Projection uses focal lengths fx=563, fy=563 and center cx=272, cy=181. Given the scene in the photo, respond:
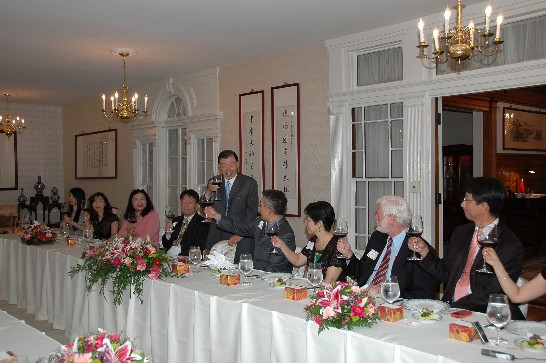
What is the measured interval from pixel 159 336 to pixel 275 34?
12.2ft

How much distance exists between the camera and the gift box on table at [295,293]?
10.2 ft

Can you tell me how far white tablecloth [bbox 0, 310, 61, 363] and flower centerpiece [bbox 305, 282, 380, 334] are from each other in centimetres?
116

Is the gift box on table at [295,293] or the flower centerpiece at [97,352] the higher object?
the flower centerpiece at [97,352]

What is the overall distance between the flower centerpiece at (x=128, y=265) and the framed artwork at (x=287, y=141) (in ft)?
10.6

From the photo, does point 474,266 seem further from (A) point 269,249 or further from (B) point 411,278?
(A) point 269,249

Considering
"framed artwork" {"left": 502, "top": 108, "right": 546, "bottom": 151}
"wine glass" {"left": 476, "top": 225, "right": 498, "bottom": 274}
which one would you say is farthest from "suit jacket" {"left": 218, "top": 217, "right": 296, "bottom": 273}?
"framed artwork" {"left": 502, "top": 108, "right": 546, "bottom": 151}

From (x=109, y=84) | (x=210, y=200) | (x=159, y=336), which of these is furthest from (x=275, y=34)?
(x=109, y=84)

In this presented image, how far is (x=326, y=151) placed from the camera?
6695 millimetres

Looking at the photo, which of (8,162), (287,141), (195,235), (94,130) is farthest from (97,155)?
(195,235)

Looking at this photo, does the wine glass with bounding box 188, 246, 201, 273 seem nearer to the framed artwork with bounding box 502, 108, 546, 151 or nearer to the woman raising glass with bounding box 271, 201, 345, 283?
the woman raising glass with bounding box 271, 201, 345, 283

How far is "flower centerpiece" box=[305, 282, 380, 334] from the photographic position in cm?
251

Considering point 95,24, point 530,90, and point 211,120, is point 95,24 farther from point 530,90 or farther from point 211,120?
point 530,90

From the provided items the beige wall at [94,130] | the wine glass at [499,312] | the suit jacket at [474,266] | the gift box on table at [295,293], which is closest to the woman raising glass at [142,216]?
the gift box on table at [295,293]

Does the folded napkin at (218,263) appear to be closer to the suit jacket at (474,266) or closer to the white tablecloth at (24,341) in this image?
the suit jacket at (474,266)
